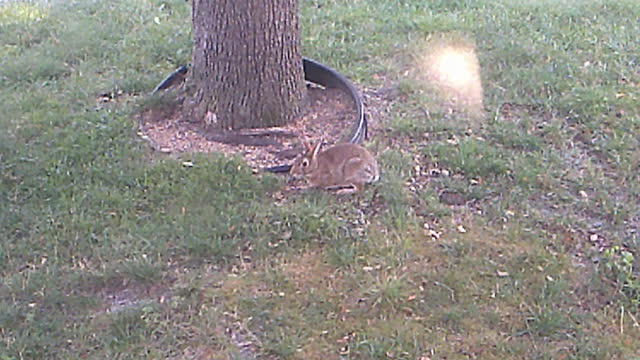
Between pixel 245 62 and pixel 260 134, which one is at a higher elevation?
pixel 245 62

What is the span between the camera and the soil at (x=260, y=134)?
5.87 m

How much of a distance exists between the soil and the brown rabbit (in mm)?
406

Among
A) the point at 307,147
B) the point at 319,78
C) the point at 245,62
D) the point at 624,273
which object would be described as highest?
the point at 245,62

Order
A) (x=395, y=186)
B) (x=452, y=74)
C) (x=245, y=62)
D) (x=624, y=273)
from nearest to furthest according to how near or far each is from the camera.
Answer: (x=624, y=273) < (x=395, y=186) < (x=245, y=62) < (x=452, y=74)

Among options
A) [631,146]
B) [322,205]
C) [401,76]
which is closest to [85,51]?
[401,76]

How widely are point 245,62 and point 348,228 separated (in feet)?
5.41

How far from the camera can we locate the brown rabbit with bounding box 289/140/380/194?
5.27 meters

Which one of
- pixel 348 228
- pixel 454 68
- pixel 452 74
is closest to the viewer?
pixel 348 228

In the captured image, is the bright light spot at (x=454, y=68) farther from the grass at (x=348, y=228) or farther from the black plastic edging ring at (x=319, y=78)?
the black plastic edging ring at (x=319, y=78)

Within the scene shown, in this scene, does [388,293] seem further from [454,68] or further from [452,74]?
[454,68]

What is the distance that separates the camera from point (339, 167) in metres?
5.26

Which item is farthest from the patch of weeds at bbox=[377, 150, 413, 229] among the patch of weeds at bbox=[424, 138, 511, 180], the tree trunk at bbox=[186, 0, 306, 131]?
the tree trunk at bbox=[186, 0, 306, 131]

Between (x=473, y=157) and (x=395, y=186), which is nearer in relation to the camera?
(x=395, y=186)

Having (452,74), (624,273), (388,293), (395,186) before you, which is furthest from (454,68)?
(388,293)
